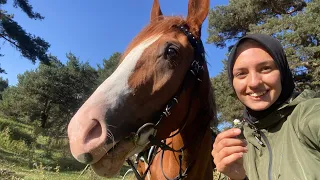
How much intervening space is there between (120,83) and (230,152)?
0.85m

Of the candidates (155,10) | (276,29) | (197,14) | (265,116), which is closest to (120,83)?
(265,116)

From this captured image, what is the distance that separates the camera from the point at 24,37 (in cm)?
1358

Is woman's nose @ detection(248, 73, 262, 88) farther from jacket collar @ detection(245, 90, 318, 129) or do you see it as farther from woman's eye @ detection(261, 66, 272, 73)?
jacket collar @ detection(245, 90, 318, 129)

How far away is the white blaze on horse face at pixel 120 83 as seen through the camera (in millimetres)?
1832

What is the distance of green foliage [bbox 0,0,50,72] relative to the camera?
528 inches

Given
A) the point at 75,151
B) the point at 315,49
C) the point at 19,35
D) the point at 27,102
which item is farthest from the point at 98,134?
the point at 27,102

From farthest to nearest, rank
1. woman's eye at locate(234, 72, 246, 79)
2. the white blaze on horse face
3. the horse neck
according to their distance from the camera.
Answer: the horse neck < the white blaze on horse face < woman's eye at locate(234, 72, 246, 79)

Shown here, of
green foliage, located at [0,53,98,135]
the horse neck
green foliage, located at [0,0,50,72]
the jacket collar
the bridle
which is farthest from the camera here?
green foliage, located at [0,53,98,135]

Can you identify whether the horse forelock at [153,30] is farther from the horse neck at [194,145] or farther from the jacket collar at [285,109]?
the jacket collar at [285,109]

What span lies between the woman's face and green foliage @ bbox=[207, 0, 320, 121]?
1008cm

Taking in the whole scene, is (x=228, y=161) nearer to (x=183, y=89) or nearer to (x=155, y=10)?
(x=183, y=89)

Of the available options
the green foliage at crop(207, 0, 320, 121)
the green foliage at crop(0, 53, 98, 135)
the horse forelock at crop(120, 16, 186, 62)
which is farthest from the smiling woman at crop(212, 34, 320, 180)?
the green foliage at crop(0, 53, 98, 135)

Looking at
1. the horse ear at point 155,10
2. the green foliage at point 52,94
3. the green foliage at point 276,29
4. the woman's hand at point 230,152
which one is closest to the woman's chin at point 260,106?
the woman's hand at point 230,152

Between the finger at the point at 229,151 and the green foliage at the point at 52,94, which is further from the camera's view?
the green foliage at the point at 52,94
